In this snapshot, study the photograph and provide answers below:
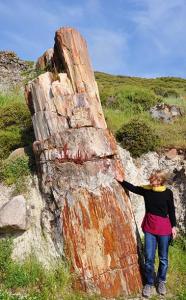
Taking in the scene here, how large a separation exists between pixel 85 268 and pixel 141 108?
842cm

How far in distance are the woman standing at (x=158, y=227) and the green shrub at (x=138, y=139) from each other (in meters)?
3.12

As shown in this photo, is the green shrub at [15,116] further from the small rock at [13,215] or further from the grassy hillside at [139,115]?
the small rock at [13,215]

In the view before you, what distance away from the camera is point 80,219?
24.3 feet

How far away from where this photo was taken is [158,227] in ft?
23.1

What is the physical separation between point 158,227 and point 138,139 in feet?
11.8

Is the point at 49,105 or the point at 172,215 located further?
the point at 49,105

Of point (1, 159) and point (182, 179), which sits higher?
point (1, 159)

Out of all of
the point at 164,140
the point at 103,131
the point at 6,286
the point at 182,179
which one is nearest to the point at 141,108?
the point at 164,140

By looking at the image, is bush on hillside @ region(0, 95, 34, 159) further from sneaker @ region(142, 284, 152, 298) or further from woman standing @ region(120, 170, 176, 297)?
sneaker @ region(142, 284, 152, 298)

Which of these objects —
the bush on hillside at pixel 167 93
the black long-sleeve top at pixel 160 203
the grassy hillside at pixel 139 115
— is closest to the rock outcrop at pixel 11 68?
the grassy hillside at pixel 139 115

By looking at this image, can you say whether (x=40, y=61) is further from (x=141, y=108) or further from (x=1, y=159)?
(x=141, y=108)

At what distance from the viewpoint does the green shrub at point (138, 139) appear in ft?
33.7

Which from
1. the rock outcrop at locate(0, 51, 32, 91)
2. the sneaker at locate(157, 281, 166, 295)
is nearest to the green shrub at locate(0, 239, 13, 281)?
the sneaker at locate(157, 281, 166, 295)

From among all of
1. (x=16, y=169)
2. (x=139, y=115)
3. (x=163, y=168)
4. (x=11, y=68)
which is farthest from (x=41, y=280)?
(x=11, y=68)
